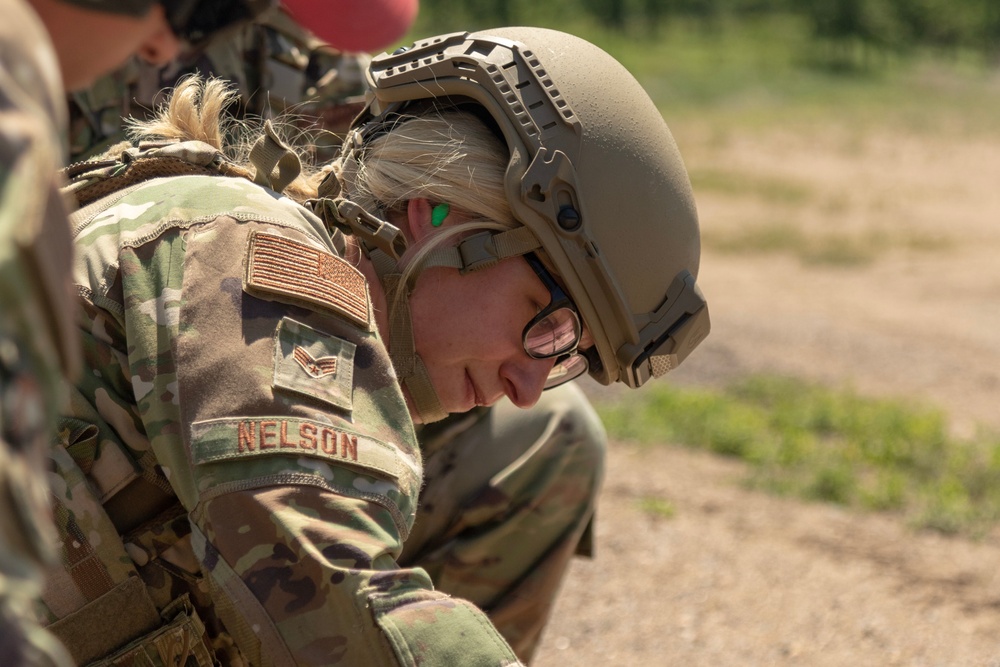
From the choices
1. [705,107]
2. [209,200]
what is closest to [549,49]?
[209,200]

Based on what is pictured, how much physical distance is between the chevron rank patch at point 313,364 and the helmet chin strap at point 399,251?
0.41 metres

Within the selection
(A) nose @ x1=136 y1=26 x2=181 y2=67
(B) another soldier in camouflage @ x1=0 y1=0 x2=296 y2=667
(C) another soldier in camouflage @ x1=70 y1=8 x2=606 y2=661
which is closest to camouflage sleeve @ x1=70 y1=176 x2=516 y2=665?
(A) nose @ x1=136 y1=26 x2=181 y2=67

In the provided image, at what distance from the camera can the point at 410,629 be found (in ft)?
5.87

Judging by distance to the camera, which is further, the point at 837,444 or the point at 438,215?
the point at 837,444

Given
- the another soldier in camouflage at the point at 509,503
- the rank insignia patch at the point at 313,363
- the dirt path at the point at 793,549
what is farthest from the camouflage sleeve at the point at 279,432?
the dirt path at the point at 793,549

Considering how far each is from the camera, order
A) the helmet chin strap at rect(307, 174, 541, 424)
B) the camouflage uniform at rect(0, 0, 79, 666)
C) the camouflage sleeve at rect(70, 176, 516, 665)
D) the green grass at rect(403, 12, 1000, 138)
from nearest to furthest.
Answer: the camouflage uniform at rect(0, 0, 79, 666), the camouflage sleeve at rect(70, 176, 516, 665), the helmet chin strap at rect(307, 174, 541, 424), the green grass at rect(403, 12, 1000, 138)

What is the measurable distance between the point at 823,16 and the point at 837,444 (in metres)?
37.7

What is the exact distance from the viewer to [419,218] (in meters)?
→ 2.38

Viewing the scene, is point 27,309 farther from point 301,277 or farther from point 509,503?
point 509,503

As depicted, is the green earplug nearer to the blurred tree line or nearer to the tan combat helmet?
the tan combat helmet

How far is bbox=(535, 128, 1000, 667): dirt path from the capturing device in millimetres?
3869

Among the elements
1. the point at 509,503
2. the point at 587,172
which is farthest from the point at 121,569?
the point at 509,503

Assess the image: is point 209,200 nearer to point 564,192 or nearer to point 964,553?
point 564,192

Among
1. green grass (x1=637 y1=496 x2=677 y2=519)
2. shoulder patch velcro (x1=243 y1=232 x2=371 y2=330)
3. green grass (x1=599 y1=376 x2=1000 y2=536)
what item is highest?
shoulder patch velcro (x1=243 y1=232 x2=371 y2=330)
